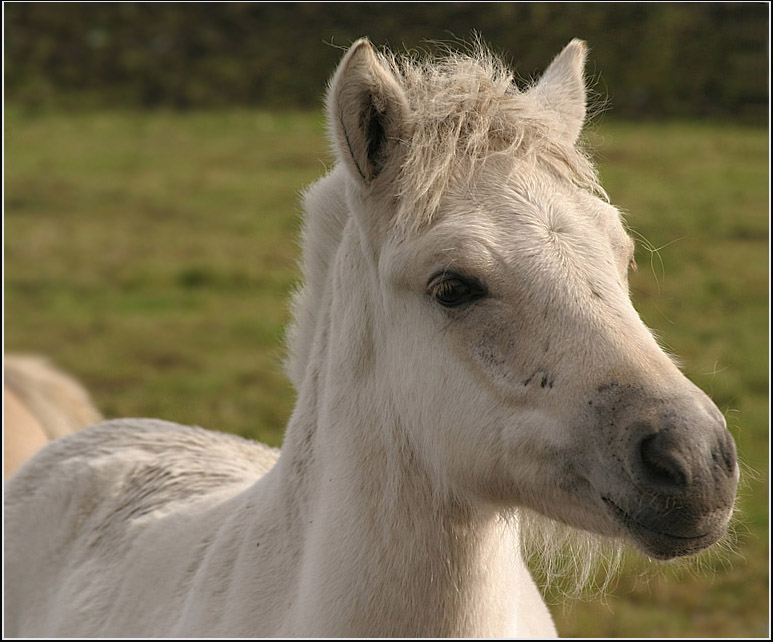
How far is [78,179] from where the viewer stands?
1565 centimetres

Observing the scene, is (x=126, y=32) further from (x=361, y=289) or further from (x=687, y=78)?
(x=361, y=289)

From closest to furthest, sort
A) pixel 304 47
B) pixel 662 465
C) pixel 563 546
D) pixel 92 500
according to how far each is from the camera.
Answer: pixel 662 465 < pixel 563 546 < pixel 92 500 < pixel 304 47

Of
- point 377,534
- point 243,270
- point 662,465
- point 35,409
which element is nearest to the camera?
point 662,465

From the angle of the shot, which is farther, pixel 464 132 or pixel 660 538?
pixel 464 132

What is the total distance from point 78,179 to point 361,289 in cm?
1430

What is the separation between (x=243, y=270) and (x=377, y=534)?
9687mm

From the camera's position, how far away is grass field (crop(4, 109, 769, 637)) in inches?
254

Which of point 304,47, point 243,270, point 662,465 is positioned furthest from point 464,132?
point 304,47

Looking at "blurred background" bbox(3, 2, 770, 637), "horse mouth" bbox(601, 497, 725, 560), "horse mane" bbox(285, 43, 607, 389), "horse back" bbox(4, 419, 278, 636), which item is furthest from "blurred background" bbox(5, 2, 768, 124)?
"horse mouth" bbox(601, 497, 725, 560)

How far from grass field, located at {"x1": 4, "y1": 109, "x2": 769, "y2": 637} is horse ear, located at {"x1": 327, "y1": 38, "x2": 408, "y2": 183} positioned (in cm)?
236

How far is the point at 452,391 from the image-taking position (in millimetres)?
2289

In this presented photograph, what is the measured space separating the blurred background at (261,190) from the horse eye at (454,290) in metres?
3.53

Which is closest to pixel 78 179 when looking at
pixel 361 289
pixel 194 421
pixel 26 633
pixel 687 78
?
pixel 194 421

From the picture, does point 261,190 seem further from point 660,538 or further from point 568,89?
point 660,538
